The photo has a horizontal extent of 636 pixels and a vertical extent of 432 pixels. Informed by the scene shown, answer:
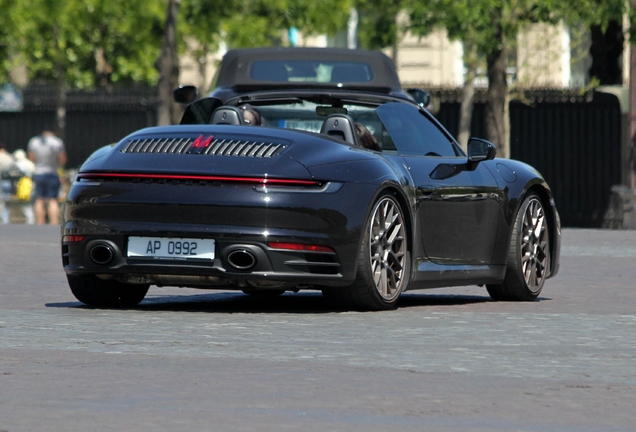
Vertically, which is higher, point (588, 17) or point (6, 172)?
point (588, 17)

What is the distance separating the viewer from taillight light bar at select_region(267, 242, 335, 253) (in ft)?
28.8

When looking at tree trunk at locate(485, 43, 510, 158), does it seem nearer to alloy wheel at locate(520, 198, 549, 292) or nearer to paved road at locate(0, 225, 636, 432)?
alloy wheel at locate(520, 198, 549, 292)

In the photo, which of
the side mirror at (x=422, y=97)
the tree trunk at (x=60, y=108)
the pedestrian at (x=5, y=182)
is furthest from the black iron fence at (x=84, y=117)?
the side mirror at (x=422, y=97)

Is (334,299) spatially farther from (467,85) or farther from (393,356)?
(467,85)

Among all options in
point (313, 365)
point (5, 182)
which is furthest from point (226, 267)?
point (5, 182)

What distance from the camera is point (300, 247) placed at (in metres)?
8.83

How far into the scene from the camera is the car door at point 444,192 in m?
9.80

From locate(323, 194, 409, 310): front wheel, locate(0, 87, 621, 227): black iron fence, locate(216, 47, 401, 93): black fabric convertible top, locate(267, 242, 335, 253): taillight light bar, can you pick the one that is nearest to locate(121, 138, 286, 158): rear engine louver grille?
locate(267, 242, 335, 253): taillight light bar

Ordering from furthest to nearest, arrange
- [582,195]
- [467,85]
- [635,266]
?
1. [467,85]
2. [582,195]
3. [635,266]

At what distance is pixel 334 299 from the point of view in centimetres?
930

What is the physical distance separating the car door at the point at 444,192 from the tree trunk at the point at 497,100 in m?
16.0

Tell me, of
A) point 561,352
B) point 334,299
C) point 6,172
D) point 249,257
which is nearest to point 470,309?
point 334,299

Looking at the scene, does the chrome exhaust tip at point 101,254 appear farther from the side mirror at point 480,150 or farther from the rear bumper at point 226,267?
the side mirror at point 480,150

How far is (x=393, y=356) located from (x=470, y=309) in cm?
278
